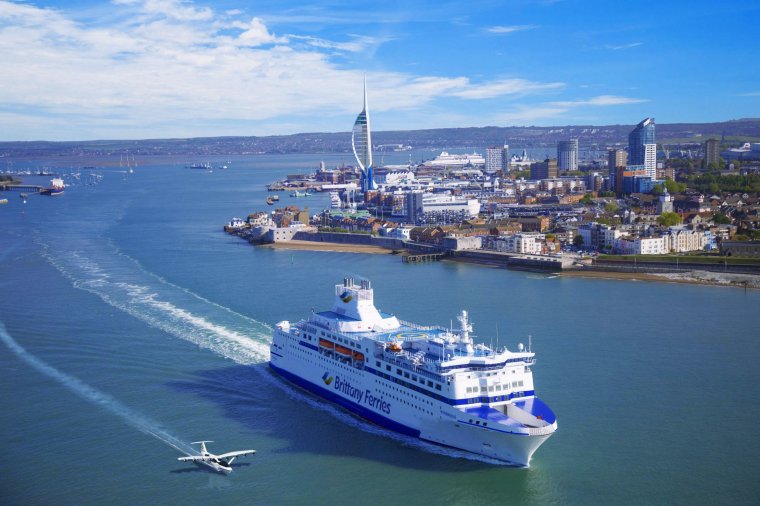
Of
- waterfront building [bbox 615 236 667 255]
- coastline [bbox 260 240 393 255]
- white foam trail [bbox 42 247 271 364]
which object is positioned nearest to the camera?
white foam trail [bbox 42 247 271 364]

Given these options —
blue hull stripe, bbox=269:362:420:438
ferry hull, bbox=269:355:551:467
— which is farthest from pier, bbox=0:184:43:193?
ferry hull, bbox=269:355:551:467

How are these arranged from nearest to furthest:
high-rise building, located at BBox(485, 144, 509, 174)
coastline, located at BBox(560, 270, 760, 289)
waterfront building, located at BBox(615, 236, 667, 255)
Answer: coastline, located at BBox(560, 270, 760, 289)
waterfront building, located at BBox(615, 236, 667, 255)
high-rise building, located at BBox(485, 144, 509, 174)

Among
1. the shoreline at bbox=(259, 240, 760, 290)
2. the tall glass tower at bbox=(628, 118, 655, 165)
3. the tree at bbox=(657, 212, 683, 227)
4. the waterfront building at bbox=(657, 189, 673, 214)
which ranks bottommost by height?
the shoreline at bbox=(259, 240, 760, 290)

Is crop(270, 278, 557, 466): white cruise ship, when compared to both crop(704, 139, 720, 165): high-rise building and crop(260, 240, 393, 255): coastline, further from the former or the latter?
crop(704, 139, 720, 165): high-rise building

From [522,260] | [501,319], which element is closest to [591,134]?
[522,260]

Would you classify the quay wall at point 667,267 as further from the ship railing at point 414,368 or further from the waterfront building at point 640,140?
the waterfront building at point 640,140

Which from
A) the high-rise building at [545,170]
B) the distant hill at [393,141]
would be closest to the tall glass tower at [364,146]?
the high-rise building at [545,170]
